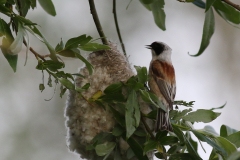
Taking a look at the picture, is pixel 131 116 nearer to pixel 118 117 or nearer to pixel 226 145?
pixel 118 117

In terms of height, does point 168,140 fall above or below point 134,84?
below

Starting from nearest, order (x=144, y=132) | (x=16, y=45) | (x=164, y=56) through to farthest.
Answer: (x=16, y=45)
(x=144, y=132)
(x=164, y=56)

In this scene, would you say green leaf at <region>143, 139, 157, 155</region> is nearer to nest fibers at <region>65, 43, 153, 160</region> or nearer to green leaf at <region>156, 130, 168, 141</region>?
green leaf at <region>156, 130, 168, 141</region>

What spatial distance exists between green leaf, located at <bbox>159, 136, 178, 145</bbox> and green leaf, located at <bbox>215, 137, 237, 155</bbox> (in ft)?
0.57

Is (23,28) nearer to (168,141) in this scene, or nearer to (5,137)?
(168,141)

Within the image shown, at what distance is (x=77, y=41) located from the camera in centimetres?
122

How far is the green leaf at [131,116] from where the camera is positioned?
1195mm

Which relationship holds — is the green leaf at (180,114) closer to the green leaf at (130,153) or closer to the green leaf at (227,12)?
the green leaf at (130,153)

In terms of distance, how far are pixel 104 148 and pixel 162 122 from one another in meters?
0.26

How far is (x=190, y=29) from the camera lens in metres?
4.83

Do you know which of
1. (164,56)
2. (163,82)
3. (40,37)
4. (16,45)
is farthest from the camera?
(164,56)

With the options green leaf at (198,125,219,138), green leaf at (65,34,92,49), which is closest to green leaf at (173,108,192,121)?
green leaf at (198,125,219,138)

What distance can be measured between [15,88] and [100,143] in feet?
9.79

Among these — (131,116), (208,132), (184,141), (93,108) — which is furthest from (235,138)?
(93,108)
